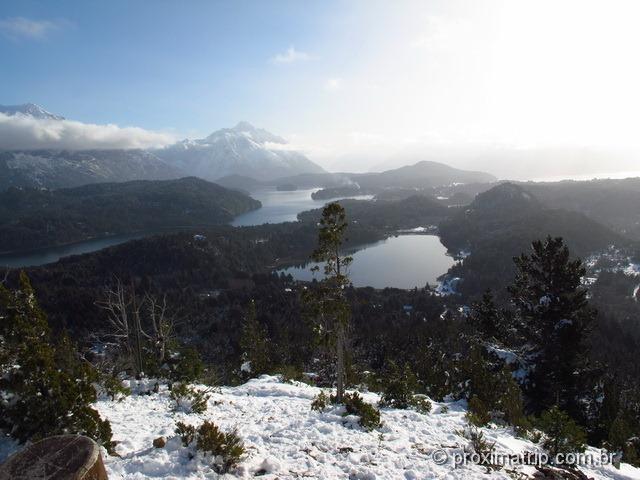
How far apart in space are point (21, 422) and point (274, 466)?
836 cm

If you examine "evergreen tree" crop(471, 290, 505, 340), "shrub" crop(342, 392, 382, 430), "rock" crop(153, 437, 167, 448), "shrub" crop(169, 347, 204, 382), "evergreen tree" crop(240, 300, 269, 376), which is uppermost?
"rock" crop(153, 437, 167, 448)

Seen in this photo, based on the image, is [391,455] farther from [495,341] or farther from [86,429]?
[495,341]

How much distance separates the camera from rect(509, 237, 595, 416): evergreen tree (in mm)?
29531

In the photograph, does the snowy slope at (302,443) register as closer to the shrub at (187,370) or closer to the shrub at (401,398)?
the shrub at (401,398)

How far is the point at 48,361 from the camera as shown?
1341cm

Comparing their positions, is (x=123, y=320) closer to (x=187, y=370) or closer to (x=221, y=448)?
(x=187, y=370)

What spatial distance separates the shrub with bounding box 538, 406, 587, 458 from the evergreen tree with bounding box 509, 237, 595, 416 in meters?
15.8

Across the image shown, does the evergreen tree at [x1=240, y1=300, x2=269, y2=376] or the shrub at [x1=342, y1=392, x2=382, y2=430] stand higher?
the shrub at [x1=342, y1=392, x2=382, y2=430]

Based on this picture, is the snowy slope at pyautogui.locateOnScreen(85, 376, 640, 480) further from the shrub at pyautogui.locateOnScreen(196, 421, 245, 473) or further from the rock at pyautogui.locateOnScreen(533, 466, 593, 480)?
the rock at pyautogui.locateOnScreen(533, 466, 593, 480)

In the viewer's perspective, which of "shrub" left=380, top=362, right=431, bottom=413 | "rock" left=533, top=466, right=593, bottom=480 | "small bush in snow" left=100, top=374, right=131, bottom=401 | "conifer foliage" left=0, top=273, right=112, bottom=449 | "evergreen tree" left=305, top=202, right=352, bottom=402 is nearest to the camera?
"conifer foliage" left=0, top=273, right=112, bottom=449

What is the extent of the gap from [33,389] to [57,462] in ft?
19.1

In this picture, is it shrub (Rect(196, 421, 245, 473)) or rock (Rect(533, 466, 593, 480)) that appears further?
rock (Rect(533, 466, 593, 480))

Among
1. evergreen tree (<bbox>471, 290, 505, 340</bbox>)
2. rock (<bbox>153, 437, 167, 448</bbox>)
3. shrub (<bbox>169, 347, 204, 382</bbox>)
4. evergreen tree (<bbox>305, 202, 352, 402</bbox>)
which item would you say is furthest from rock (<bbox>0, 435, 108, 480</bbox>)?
evergreen tree (<bbox>471, 290, 505, 340</bbox>)

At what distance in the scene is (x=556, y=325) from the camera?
Result: 29578mm
